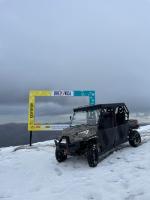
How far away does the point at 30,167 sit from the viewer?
16.0 m

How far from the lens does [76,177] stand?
44.8 feet

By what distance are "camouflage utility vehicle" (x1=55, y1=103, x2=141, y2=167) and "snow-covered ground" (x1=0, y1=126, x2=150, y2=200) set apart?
44cm

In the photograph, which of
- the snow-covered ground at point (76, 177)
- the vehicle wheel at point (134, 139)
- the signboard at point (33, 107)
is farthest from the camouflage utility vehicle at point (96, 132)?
the signboard at point (33, 107)

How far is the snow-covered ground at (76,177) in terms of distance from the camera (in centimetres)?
1162

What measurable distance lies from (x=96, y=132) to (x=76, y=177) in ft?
7.90

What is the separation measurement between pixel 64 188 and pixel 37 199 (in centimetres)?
111

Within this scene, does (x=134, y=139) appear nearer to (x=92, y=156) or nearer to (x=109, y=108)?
(x=109, y=108)

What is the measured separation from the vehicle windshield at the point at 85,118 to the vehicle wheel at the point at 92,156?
1.73 m

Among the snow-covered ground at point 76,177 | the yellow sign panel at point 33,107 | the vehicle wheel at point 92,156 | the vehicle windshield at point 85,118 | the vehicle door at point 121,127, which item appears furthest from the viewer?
the yellow sign panel at point 33,107

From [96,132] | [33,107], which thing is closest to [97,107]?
[96,132]

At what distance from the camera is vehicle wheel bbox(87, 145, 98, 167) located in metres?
14.5

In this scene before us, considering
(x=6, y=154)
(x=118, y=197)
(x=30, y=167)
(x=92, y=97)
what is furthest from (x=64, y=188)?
(x=92, y=97)

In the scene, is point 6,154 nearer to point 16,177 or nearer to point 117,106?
point 16,177

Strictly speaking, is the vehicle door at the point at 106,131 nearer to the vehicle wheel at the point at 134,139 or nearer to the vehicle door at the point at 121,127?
the vehicle door at the point at 121,127
